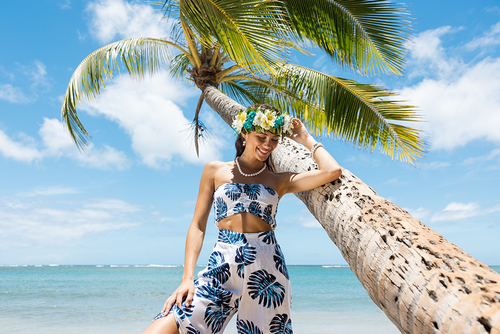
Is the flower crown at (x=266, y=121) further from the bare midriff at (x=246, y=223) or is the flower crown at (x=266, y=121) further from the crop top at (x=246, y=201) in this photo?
the bare midriff at (x=246, y=223)

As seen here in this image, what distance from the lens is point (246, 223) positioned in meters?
2.11

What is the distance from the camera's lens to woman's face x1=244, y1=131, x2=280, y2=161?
229 cm

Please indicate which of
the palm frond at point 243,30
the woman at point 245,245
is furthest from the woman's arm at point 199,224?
the palm frond at point 243,30

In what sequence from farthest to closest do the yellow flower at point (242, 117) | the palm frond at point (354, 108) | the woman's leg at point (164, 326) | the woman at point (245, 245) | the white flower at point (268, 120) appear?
the palm frond at point (354, 108) → the yellow flower at point (242, 117) → the white flower at point (268, 120) → the woman at point (245, 245) → the woman's leg at point (164, 326)

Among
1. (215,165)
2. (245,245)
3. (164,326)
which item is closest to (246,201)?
(245,245)

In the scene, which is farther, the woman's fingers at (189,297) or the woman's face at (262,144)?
the woman's face at (262,144)

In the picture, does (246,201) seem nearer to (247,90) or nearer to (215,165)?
(215,165)

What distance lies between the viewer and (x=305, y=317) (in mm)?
10250

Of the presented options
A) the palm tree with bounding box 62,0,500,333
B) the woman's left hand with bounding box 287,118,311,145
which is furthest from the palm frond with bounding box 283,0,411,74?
the woman's left hand with bounding box 287,118,311,145

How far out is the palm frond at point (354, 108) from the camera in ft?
18.9

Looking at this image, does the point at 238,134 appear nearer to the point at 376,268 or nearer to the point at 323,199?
the point at 323,199

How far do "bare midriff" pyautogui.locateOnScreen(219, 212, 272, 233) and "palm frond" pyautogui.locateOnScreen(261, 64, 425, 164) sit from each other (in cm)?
421

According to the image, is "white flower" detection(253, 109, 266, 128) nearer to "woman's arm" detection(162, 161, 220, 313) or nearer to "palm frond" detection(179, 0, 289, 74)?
"woman's arm" detection(162, 161, 220, 313)

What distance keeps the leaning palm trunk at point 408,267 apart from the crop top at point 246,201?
358 millimetres
